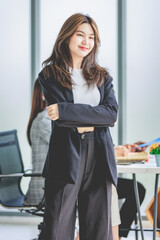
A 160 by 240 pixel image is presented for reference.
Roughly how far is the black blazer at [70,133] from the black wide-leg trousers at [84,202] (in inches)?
1.5

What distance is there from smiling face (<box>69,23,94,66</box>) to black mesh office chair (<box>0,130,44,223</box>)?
119 centimetres

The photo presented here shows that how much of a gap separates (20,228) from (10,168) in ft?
3.79

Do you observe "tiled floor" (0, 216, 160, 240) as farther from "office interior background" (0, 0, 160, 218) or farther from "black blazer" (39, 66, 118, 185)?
"black blazer" (39, 66, 118, 185)

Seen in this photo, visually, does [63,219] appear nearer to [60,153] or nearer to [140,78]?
[60,153]

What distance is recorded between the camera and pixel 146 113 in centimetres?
393

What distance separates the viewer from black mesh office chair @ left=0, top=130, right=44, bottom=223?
276cm

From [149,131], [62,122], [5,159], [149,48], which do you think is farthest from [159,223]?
[62,122]

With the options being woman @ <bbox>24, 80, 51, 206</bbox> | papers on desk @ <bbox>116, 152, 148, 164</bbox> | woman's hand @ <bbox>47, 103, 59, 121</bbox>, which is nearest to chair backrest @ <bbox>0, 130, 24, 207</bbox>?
woman @ <bbox>24, 80, 51, 206</bbox>

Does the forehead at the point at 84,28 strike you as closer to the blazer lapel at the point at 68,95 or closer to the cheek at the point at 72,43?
the cheek at the point at 72,43

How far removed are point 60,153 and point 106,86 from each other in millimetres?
420

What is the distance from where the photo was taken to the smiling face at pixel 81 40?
6.07 feet

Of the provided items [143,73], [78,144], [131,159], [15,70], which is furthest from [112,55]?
[78,144]

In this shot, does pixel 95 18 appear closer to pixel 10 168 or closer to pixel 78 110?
pixel 10 168

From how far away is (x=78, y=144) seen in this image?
1.75 m
